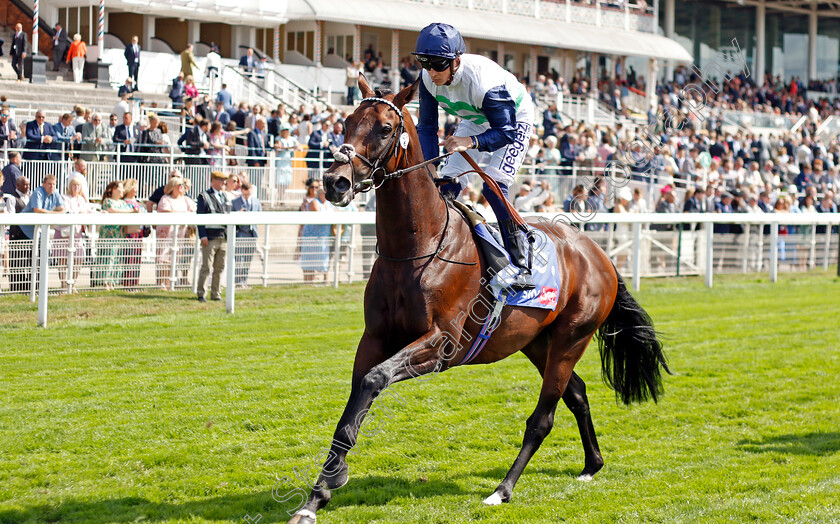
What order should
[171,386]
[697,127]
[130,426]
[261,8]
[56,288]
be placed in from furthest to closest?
[261,8], [697,127], [56,288], [171,386], [130,426]

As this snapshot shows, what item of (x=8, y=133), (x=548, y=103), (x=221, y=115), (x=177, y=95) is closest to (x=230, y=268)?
(x=8, y=133)

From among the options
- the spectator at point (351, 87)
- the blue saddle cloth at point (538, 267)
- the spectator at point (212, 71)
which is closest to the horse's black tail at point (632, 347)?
the blue saddle cloth at point (538, 267)

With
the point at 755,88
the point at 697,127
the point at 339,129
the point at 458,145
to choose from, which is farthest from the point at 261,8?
the point at 458,145

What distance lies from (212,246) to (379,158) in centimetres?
648

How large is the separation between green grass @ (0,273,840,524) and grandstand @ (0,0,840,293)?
1.64 meters

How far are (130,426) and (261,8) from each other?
22.3 meters

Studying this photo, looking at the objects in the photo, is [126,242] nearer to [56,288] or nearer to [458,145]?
[56,288]

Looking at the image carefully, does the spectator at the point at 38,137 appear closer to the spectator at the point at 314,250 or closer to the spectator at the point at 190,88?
the spectator at the point at 314,250

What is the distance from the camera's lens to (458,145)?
15.2 ft

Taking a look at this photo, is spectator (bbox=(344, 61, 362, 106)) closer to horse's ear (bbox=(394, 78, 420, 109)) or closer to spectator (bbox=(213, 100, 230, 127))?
spectator (bbox=(213, 100, 230, 127))

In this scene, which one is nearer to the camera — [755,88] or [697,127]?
[697,127]

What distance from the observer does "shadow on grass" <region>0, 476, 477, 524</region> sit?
13.9ft

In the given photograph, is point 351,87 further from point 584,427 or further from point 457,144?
point 457,144

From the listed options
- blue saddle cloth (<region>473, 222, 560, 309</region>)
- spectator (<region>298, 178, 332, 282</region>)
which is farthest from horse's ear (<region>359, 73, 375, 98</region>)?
spectator (<region>298, 178, 332, 282</region>)
